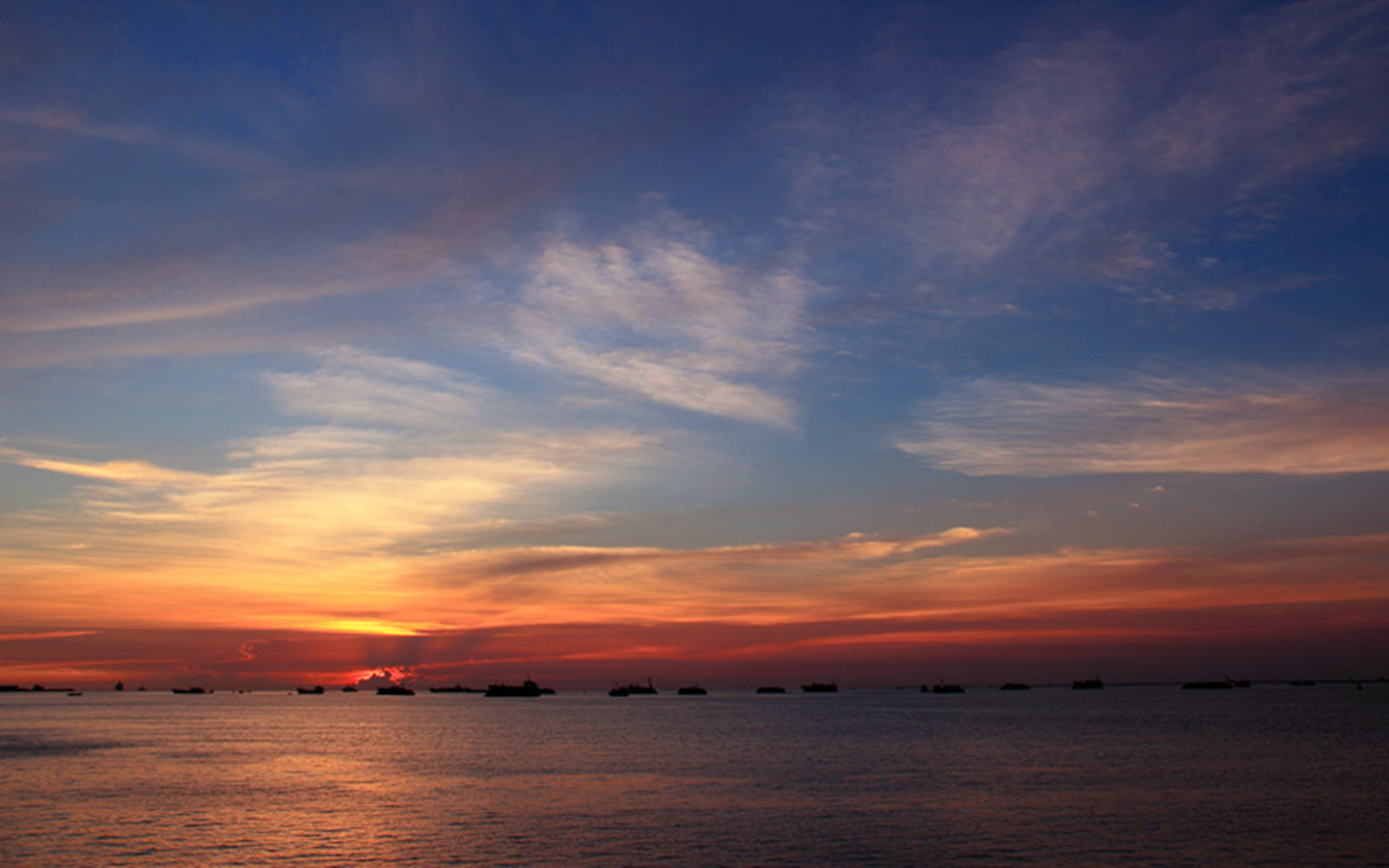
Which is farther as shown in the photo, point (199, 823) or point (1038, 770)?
point (1038, 770)

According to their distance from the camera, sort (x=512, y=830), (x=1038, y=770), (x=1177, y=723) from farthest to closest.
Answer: (x=1177, y=723)
(x=1038, y=770)
(x=512, y=830)

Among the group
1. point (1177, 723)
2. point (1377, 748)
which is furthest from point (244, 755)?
point (1177, 723)

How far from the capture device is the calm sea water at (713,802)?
46.0m

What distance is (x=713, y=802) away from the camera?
62.1 meters

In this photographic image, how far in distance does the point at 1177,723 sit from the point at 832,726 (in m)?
54.6

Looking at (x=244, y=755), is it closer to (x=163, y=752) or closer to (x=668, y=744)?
(x=163, y=752)

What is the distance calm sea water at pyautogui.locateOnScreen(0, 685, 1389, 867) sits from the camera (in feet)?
151

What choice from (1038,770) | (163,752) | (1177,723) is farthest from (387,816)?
(1177,723)

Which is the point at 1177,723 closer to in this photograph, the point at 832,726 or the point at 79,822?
the point at 832,726

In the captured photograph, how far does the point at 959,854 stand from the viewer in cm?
4472

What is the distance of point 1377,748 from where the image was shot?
102 metres

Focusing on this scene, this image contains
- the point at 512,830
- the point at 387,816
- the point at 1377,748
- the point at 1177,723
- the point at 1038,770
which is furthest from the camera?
the point at 1177,723

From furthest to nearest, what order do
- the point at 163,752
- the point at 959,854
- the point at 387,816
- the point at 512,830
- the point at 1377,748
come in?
the point at 163,752
the point at 1377,748
the point at 387,816
the point at 512,830
the point at 959,854

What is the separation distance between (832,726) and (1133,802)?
341 ft
